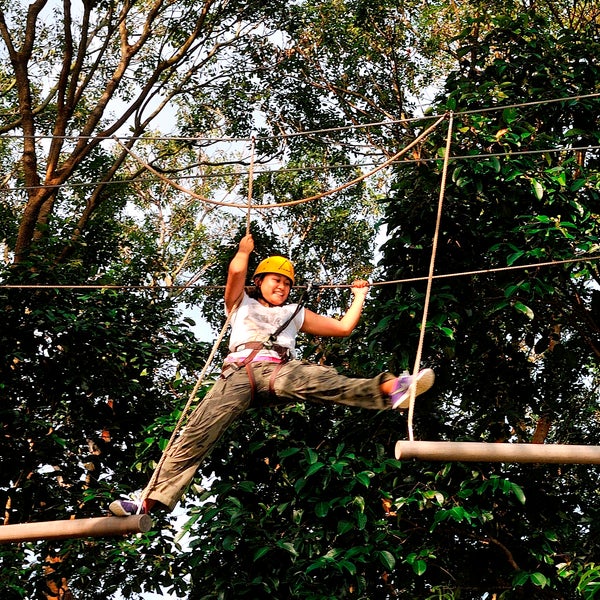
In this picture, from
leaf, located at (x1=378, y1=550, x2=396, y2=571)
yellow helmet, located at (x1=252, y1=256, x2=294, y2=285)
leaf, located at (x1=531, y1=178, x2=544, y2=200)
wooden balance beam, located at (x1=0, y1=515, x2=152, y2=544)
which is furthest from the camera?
leaf, located at (x1=531, y1=178, x2=544, y2=200)

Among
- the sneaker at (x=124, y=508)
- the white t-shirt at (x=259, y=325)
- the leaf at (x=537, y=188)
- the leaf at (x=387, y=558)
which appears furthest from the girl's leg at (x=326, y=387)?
the leaf at (x=537, y=188)

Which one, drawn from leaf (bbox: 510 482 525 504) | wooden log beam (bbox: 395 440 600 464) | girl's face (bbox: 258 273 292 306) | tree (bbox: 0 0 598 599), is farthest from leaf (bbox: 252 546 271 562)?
wooden log beam (bbox: 395 440 600 464)

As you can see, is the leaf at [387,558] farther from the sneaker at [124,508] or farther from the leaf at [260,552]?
the sneaker at [124,508]

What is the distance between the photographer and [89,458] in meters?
7.18

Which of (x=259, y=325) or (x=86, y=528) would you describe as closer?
(x=86, y=528)

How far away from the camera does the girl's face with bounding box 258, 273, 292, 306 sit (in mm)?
4305

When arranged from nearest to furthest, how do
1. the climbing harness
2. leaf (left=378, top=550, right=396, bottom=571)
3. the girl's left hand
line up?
the climbing harness → the girl's left hand → leaf (left=378, top=550, right=396, bottom=571)

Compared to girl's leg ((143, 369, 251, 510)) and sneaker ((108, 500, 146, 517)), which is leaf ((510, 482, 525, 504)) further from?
sneaker ((108, 500, 146, 517))

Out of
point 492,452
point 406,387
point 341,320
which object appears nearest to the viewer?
point 492,452

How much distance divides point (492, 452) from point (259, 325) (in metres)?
1.14

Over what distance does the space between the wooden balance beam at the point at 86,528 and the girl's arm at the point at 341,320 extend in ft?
3.46

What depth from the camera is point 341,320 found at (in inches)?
173

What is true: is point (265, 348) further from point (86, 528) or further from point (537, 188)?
point (537, 188)

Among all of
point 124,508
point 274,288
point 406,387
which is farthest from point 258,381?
point 124,508
